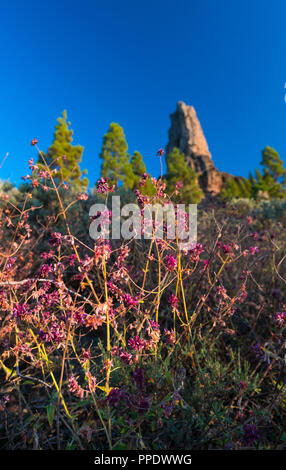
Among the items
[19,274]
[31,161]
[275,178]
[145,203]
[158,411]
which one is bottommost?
[158,411]

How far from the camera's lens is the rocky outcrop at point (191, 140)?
64.3m

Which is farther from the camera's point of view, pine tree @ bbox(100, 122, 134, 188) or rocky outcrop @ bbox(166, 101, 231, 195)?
rocky outcrop @ bbox(166, 101, 231, 195)

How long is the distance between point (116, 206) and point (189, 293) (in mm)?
2818

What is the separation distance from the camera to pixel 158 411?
5.43ft

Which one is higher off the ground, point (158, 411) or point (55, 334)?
point (55, 334)

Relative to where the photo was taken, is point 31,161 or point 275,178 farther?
point 275,178

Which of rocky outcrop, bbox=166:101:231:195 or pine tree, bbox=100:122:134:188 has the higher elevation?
rocky outcrop, bbox=166:101:231:195

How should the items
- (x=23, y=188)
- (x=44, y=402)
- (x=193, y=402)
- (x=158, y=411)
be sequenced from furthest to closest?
(x=23, y=188)
(x=44, y=402)
(x=193, y=402)
(x=158, y=411)

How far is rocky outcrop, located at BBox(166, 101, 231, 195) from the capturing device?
6434 cm

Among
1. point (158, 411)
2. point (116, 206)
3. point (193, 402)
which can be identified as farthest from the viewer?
point (116, 206)

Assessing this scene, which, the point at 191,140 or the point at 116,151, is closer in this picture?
the point at 116,151

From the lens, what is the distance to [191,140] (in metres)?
68.0
